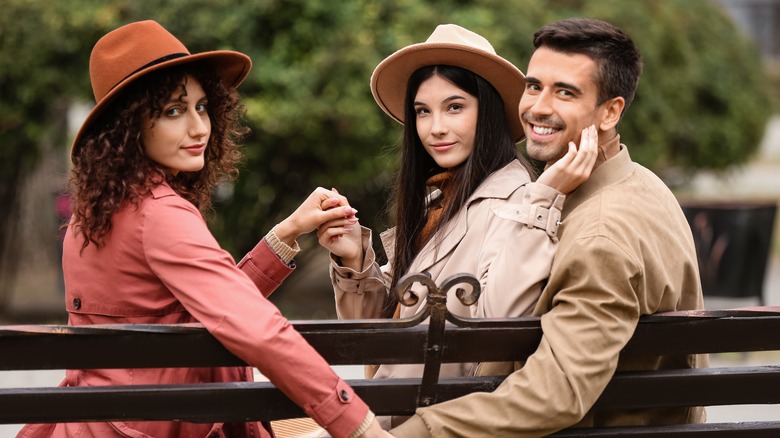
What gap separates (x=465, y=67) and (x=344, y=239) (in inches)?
25.4

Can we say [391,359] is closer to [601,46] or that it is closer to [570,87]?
[570,87]

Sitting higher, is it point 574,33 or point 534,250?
point 574,33

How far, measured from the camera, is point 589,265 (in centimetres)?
271

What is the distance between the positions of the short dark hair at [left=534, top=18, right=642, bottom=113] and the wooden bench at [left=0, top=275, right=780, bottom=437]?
0.66 metres

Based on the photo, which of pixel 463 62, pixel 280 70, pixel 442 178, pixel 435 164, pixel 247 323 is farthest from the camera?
pixel 280 70

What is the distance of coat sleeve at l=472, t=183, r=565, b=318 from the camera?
112 inches

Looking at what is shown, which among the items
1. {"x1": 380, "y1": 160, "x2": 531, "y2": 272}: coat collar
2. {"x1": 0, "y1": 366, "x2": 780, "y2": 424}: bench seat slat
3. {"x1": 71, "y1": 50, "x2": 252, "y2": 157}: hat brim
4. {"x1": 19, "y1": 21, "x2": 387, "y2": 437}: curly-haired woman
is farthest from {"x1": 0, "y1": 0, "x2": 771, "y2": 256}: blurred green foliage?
{"x1": 0, "y1": 366, "x2": 780, "y2": 424}: bench seat slat

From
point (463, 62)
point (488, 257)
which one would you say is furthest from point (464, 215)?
point (463, 62)

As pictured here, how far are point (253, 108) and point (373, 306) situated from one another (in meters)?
4.33

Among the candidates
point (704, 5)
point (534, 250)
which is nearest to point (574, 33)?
point (534, 250)

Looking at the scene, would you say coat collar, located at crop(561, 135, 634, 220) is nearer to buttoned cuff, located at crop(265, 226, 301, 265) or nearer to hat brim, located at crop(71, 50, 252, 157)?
buttoned cuff, located at crop(265, 226, 301, 265)

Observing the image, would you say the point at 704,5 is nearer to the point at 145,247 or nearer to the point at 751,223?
the point at 751,223

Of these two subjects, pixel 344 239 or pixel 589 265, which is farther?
pixel 344 239

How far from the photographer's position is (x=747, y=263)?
8.43m
